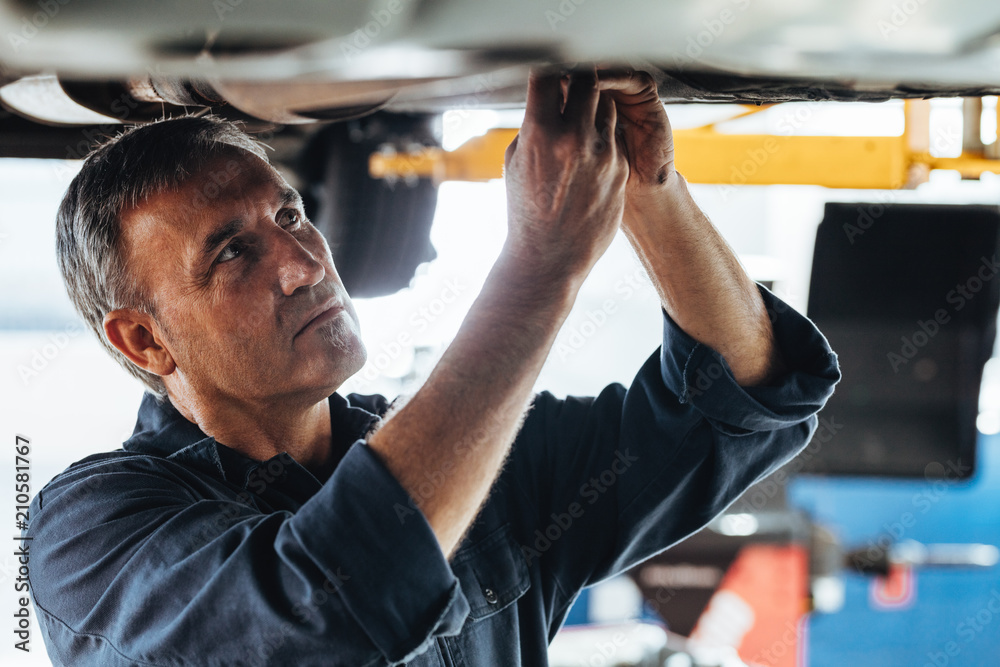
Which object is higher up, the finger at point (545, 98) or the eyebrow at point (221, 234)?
the finger at point (545, 98)

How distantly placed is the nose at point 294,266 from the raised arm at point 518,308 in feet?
0.98

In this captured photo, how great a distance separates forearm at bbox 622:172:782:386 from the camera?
0.88 metres

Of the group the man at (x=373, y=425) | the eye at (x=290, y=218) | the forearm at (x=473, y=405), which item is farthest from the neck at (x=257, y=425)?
the forearm at (x=473, y=405)

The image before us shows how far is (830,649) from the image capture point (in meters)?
3.82

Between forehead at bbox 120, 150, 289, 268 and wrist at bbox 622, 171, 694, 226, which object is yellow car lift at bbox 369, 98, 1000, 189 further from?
wrist at bbox 622, 171, 694, 226

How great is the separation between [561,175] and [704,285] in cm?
31

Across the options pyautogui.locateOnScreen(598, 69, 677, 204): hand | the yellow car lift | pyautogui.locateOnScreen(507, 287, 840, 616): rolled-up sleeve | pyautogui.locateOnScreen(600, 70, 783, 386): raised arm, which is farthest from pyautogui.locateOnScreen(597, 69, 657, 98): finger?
the yellow car lift

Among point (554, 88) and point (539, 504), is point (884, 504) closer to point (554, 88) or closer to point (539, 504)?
point (539, 504)

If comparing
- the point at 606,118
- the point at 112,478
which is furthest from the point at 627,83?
the point at 112,478

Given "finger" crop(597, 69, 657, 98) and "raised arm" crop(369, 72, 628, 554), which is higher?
"finger" crop(597, 69, 657, 98)

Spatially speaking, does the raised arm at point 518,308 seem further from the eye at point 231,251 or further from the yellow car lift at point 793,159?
the yellow car lift at point 793,159

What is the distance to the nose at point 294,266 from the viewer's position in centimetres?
87

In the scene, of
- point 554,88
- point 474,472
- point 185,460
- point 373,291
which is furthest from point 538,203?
point 373,291

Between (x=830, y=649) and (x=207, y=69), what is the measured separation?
415 cm
